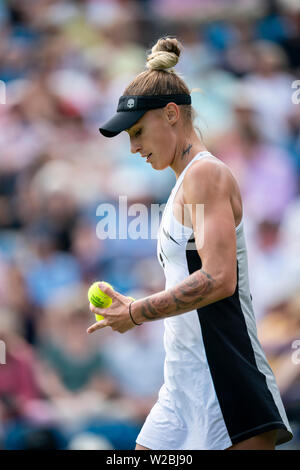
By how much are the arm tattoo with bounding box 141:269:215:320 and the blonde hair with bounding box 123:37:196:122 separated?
665mm

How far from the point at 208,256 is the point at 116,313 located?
0.36 metres

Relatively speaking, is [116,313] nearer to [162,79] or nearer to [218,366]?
[218,366]

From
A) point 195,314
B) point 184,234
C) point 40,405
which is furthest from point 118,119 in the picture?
point 40,405

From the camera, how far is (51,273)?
16.6 ft

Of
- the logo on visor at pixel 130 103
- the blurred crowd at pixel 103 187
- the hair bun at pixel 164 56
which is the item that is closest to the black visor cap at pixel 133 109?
the logo on visor at pixel 130 103

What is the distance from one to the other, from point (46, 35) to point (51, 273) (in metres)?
2.83

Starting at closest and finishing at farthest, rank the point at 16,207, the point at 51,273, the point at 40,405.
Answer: the point at 40,405 → the point at 51,273 → the point at 16,207

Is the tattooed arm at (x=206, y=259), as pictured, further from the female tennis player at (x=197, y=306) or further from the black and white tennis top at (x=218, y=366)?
the black and white tennis top at (x=218, y=366)

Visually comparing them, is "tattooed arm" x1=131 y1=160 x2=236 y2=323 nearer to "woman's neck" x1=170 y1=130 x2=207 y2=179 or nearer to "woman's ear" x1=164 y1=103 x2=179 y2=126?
"woman's neck" x1=170 y1=130 x2=207 y2=179

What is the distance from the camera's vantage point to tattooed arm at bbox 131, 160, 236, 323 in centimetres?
215

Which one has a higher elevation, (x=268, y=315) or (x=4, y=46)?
(x=4, y=46)

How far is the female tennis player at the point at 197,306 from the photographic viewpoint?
2.18 metres

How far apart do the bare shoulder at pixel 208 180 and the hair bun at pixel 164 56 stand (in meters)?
0.43

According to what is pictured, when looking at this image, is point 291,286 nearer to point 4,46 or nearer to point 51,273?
point 51,273
